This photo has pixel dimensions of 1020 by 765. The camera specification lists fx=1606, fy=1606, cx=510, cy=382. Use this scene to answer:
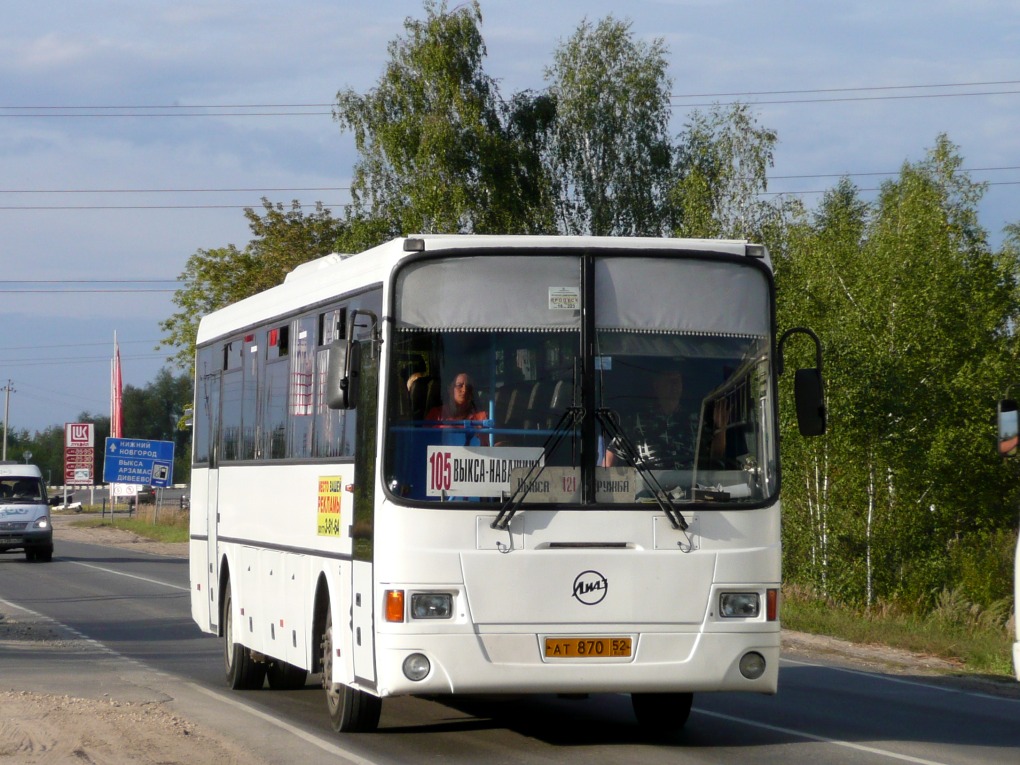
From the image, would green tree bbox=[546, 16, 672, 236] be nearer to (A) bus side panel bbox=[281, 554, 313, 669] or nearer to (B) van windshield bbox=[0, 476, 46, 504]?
(B) van windshield bbox=[0, 476, 46, 504]

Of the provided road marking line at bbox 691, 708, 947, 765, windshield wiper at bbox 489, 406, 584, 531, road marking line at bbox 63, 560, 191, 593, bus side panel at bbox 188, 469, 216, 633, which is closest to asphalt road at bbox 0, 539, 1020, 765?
road marking line at bbox 691, 708, 947, 765

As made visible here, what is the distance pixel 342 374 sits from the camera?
9617mm

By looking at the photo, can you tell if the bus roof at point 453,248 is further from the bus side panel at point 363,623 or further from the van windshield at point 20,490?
the van windshield at point 20,490

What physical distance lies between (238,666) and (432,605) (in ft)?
16.0

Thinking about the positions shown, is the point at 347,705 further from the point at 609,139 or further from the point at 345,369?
the point at 609,139

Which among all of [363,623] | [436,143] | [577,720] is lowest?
[577,720]

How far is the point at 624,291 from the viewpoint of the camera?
9891 mm

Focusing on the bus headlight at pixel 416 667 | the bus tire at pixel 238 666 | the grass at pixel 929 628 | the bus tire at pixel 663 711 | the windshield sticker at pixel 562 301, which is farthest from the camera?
the grass at pixel 929 628

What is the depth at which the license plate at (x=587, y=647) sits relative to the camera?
938cm

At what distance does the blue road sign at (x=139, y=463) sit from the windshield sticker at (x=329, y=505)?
152 feet

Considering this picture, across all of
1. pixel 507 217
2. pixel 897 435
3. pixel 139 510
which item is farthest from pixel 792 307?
pixel 139 510

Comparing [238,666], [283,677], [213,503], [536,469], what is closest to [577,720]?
[536,469]

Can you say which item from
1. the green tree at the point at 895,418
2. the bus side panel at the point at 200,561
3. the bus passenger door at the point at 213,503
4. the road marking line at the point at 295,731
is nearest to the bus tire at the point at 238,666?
the road marking line at the point at 295,731

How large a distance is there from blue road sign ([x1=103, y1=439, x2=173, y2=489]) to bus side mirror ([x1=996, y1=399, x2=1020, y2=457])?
48.4 meters
